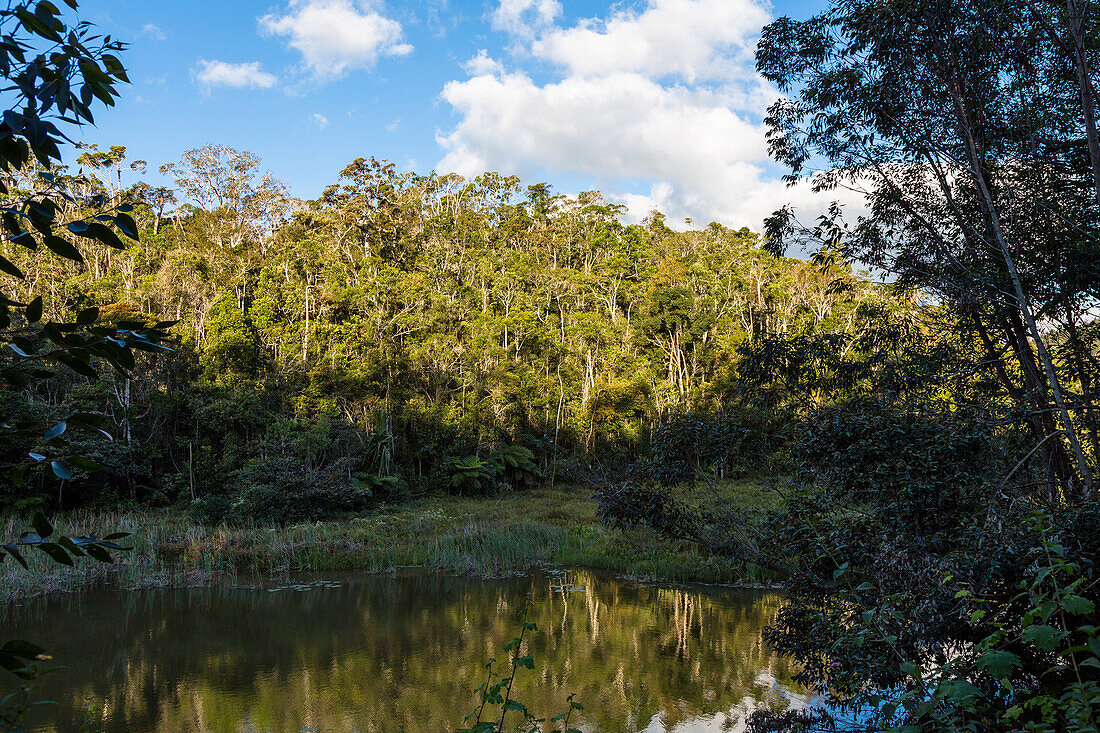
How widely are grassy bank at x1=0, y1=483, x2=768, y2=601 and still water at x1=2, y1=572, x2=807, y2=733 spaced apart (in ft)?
2.33

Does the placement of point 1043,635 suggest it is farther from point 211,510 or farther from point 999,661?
point 211,510

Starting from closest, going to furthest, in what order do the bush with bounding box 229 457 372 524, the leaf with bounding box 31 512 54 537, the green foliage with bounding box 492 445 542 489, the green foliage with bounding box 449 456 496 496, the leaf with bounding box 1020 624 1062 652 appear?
the leaf with bounding box 31 512 54 537 → the leaf with bounding box 1020 624 1062 652 → the bush with bounding box 229 457 372 524 → the green foliage with bounding box 449 456 496 496 → the green foliage with bounding box 492 445 542 489

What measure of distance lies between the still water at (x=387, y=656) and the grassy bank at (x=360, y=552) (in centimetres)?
71

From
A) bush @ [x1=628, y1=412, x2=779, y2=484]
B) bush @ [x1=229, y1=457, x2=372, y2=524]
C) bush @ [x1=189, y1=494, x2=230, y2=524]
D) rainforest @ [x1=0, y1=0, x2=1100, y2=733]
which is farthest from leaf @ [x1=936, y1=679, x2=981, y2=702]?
bush @ [x1=189, y1=494, x2=230, y2=524]

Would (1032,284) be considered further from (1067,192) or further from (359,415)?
(359,415)

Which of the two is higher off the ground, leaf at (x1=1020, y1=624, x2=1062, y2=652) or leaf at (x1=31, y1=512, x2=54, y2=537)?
leaf at (x1=31, y1=512, x2=54, y2=537)

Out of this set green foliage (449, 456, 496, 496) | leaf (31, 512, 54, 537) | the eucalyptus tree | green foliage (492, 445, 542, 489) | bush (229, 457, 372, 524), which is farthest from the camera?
green foliage (492, 445, 542, 489)

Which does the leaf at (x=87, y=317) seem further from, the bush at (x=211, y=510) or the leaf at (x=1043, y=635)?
the bush at (x=211, y=510)

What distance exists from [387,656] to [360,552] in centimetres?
601

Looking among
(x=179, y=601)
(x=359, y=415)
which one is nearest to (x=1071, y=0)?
(x=179, y=601)

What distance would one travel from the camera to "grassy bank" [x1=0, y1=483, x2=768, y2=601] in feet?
36.9

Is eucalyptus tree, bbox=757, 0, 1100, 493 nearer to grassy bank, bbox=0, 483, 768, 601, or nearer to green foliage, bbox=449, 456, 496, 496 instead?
grassy bank, bbox=0, 483, 768, 601

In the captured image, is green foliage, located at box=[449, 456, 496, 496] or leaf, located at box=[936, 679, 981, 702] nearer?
leaf, located at box=[936, 679, 981, 702]

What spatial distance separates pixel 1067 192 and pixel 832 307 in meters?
28.9
